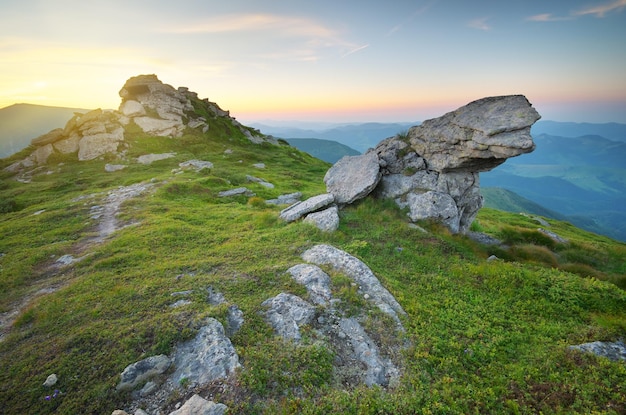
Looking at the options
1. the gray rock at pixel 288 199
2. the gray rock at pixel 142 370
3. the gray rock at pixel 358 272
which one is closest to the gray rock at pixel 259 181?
the gray rock at pixel 288 199

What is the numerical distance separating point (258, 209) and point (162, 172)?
83.7 feet

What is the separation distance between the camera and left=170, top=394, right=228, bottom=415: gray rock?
25.3 ft

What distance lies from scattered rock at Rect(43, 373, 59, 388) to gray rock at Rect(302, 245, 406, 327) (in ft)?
34.8

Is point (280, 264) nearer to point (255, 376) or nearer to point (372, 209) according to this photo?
point (255, 376)

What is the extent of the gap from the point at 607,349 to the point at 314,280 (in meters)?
11.0

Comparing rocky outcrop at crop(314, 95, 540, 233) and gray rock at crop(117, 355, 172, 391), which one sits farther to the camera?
rocky outcrop at crop(314, 95, 540, 233)

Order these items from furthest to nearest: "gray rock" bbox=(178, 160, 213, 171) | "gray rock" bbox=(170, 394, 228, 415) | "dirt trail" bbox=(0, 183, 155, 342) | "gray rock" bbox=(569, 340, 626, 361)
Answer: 1. "gray rock" bbox=(178, 160, 213, 171)
2. "dirt trail" bbox=(0, 183, 155, 342)
3. "gray rock" bbox=(569, 340, 626, 361)
4. "gray rock" bbox=(170, 394, 228, 415)

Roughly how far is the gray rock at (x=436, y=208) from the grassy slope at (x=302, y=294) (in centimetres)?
123

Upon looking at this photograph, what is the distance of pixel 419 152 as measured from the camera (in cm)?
2666

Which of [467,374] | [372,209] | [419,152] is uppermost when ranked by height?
[419,152]

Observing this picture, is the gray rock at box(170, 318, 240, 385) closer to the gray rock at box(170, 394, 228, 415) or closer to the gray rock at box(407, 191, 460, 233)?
the gray rock at box(170, 394, 228, 415)

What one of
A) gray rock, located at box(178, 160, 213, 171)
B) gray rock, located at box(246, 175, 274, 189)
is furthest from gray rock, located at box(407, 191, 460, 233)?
gray rock, located at box(178, 160, 213, 171)

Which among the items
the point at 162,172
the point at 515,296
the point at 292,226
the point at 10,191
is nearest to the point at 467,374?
the point at 515,296

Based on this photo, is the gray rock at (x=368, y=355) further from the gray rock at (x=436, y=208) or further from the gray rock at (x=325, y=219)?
the gray rock at (x=436, y=208)
